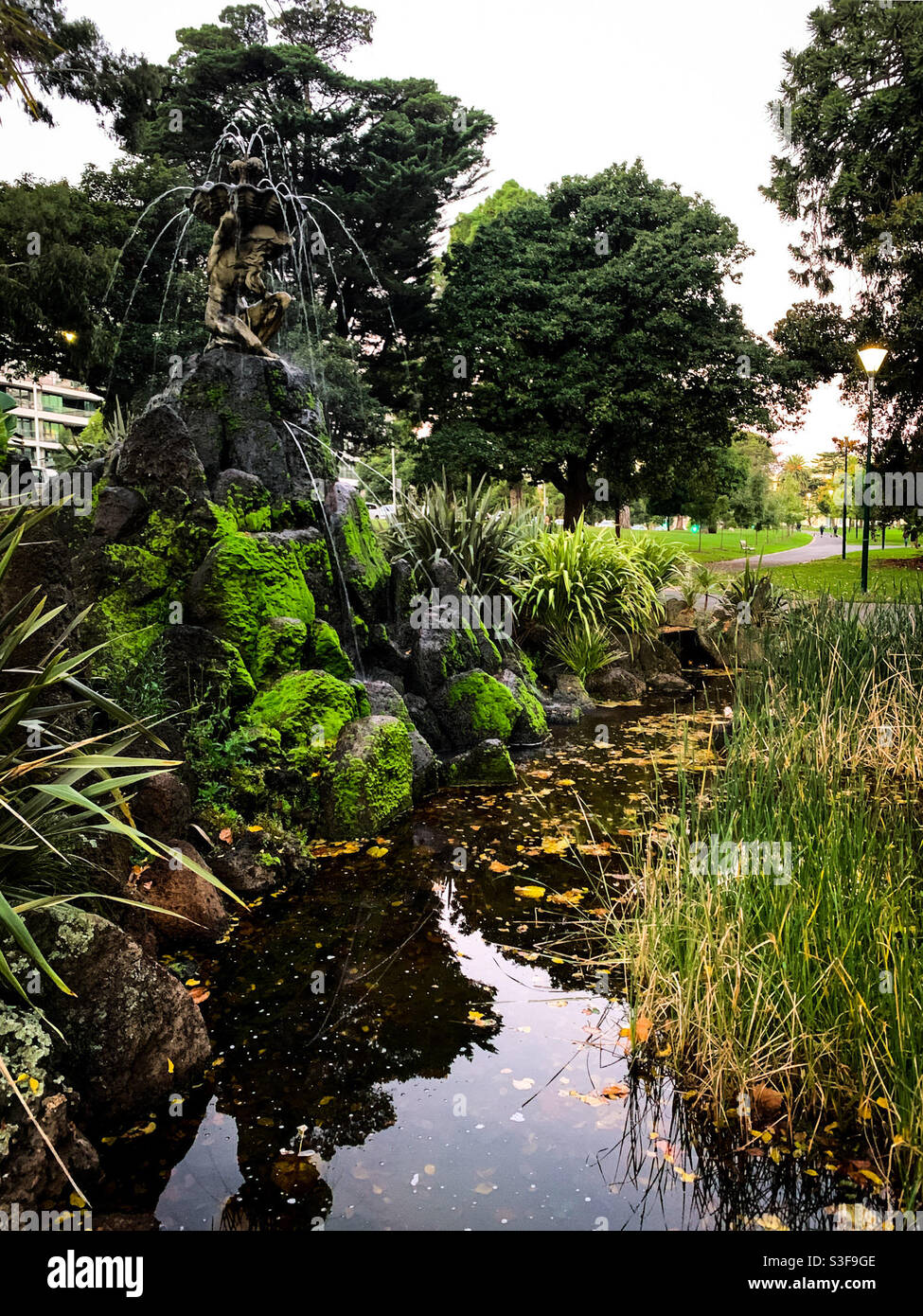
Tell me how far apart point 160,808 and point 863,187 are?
22.2 meters

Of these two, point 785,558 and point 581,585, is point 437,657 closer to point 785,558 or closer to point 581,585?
point 581,585

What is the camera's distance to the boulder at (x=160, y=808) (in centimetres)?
396

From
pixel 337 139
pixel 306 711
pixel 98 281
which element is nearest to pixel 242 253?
pixel 306 711

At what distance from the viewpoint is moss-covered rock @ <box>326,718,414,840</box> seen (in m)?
5.10

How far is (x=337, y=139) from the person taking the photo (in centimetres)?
2166

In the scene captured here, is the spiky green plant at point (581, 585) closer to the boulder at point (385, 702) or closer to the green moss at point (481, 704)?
the green moss at point (481, 704)

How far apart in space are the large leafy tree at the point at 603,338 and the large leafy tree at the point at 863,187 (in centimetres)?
164

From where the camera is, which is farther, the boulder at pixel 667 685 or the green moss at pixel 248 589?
the boulder at pixel 667 685

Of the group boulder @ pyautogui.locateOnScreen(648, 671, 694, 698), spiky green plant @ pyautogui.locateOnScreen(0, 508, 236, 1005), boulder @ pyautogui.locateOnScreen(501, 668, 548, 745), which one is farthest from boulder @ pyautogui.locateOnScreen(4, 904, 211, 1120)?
boulder @ pyautogui.locateOnScreen(648, 671, 694, 698)

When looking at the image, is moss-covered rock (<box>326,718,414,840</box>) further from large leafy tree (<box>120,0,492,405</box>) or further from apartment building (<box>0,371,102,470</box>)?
apartment building (<box>0,371,102,470</box>)

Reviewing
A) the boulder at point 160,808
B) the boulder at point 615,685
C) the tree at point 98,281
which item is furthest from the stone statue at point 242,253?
the tree at point 98,281

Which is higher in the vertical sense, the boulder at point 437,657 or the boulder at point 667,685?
the boulder at point 437,657

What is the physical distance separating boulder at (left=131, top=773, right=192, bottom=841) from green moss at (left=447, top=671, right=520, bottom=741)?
10.1ft
